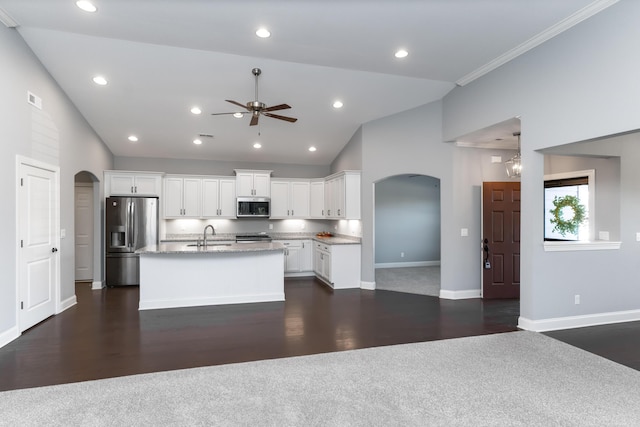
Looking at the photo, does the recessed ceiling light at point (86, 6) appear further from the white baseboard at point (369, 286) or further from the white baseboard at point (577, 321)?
the white baseboard at point (577, 321)

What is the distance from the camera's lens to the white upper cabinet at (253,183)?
309 inches

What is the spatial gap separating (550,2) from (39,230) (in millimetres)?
6586

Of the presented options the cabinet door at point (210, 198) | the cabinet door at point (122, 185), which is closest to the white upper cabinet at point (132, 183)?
the cabinet door at point (122, 185)

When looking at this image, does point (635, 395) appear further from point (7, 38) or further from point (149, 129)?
point (149, 129)

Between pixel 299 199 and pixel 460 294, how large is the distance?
411 centimetres

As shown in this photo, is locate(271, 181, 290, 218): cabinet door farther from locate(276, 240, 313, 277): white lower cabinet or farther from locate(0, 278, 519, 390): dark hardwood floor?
locate(0, 278, 519, 390): dark hardwood floor

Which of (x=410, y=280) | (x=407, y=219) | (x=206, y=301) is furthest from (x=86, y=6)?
(x=407, y=219)

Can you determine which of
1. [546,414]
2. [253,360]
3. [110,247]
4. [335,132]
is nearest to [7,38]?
[110,247]

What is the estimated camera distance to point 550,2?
336cm

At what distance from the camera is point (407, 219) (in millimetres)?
9367

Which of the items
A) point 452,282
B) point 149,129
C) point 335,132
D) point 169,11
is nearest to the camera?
point 169,11

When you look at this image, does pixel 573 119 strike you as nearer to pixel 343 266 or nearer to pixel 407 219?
pixel 343 266

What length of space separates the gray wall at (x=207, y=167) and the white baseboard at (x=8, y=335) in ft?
14.9

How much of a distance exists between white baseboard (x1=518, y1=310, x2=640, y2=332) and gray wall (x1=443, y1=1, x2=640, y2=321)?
0.19 ft
